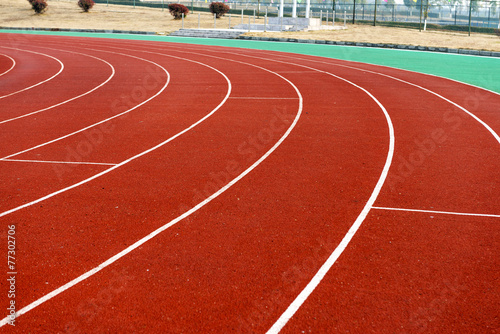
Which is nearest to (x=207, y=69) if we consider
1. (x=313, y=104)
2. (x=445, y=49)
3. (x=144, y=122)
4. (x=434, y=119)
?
(x=313, y=104)

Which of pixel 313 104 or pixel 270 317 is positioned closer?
pixel 270 317

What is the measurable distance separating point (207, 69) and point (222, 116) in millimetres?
7668

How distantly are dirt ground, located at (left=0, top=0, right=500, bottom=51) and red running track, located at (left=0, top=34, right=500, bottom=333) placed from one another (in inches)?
753

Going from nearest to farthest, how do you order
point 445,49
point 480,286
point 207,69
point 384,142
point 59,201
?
1. point 480,286
2. point 59,201
3. point 384,142
4. point 207,69
5. point 445,49

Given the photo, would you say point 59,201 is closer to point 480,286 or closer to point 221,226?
point 221,226

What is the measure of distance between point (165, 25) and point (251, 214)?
38.8 meters

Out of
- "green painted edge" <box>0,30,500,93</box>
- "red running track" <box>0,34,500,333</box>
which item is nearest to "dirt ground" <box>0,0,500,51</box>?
"green painted edge" <box>0,30,500,93</box>

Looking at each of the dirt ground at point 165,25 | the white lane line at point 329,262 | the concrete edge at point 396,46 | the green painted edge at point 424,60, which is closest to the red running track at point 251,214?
the white lane line at point 329,262

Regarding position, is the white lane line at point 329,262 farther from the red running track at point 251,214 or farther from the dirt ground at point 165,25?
the dirt ground at point 165,25

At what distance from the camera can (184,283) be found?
405 centimetres

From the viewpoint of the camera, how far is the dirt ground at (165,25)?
96.0ft

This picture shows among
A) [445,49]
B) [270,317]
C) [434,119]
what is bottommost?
[270,317]

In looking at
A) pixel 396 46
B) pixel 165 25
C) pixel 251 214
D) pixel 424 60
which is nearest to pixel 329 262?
pixel 251 214

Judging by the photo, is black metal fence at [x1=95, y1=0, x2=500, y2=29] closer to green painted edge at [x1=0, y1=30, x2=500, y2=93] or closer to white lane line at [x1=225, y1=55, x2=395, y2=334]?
green painted edge at [x1=0, y1=30, x2=500, y2=93]
